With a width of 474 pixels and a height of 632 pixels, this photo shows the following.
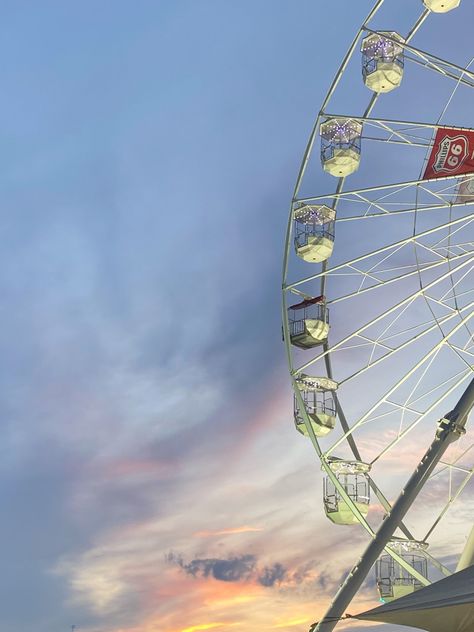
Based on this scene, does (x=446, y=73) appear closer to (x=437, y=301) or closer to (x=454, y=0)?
(x=454, y=0)

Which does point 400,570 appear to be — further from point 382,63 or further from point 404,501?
point 382,63

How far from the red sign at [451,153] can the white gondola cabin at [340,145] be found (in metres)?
4.72

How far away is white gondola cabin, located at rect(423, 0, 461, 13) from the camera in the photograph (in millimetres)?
26422

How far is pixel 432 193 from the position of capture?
22.8 metres

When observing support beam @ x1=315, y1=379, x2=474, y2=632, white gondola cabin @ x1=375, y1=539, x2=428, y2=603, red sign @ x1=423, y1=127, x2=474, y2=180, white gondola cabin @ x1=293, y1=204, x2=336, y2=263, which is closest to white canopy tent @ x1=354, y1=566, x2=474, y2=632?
support beam @ x1=315, y1=379, x2=474, y2=632

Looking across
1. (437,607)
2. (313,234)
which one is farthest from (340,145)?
(437,607)

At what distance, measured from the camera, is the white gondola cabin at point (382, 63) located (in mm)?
27109

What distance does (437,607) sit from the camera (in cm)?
1397

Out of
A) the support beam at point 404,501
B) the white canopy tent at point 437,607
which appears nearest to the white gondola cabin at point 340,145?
the support beam at point 404,501

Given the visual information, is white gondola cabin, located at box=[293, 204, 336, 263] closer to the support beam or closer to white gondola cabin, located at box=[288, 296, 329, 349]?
white gondola cabin, located at box=[288, 296, 329, 349]

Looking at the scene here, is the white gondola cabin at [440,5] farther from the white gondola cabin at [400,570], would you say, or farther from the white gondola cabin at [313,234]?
the white gondola cabin at [400,570]

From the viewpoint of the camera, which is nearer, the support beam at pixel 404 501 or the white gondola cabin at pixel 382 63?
the support beam at pixel 404 501

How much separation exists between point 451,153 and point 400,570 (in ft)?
34.0

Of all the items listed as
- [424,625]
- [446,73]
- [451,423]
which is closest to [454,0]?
[446,73]
